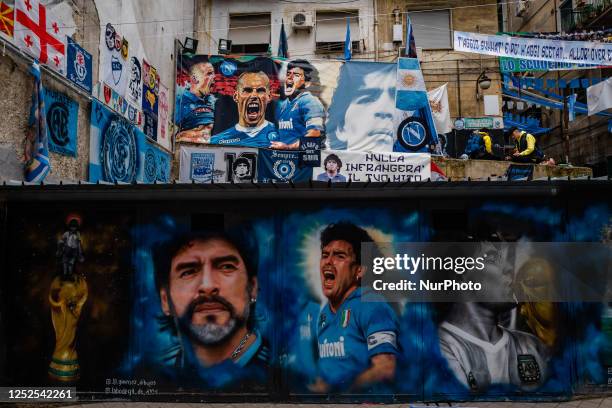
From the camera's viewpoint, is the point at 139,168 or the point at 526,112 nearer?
the point at 139,168

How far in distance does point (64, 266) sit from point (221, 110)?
360 inches

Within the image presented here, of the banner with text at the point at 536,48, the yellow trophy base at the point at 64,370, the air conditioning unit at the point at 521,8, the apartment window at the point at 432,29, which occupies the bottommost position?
the yellow trophy base at the point at 64,370

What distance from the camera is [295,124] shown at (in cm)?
1505

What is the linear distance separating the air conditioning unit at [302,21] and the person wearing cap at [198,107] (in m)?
4.23

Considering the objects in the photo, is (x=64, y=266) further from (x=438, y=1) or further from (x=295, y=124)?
(x=438, y=1)

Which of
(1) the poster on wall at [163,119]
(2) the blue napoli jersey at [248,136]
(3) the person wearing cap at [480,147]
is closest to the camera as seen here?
(1) the poster on wall at [163,119]

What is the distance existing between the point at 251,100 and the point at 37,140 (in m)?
8.20

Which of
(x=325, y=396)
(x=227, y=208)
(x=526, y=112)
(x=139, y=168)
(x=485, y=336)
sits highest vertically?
(x=526, y=112)

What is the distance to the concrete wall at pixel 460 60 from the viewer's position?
57.7 ft

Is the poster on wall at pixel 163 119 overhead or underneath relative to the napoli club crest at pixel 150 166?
overhead

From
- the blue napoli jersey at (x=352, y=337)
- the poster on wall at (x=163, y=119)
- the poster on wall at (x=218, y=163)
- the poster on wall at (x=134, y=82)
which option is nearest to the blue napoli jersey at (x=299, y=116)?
the poster on wall at (x=218, y=163)

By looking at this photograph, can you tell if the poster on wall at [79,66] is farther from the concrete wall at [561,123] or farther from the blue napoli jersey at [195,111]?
the concrete wall at [561,123]

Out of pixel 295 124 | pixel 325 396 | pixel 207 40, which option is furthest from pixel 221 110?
pixel 325 396

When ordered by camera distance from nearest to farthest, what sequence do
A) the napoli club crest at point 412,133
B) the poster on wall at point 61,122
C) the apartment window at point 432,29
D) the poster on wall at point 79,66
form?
the poster on wall at point 61,122 < the poster on wall at point 79,66 < the napoli club crest at point 412,133 < the apartment window at point 432,29
